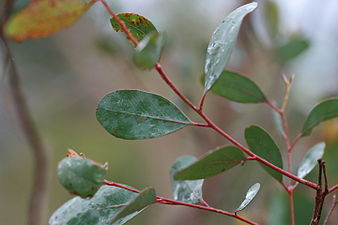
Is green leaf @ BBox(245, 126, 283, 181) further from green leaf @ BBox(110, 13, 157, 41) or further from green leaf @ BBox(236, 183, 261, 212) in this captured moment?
green leaf @ BBox(110, 13, 157, 41)

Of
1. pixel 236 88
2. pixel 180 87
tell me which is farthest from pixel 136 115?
pixel 180 87

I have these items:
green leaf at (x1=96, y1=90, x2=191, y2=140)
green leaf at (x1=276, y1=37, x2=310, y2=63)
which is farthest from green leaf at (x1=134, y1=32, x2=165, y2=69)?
green leaf at (x1=276, y1=37, x2=310, y2=63)

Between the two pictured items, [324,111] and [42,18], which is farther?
[324,111]

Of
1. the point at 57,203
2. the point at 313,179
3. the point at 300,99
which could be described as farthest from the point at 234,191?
the point at 57,203

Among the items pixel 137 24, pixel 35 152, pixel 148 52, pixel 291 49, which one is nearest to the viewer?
pixel 148 52

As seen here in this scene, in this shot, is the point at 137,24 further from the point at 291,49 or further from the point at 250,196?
the point at 291,49

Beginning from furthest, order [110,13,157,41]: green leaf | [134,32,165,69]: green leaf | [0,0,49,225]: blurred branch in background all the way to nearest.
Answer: [0,0,49,225]: blurred branch in background < [110,13,157,41]: green leaf < [134,32,165,69]: green leaf
